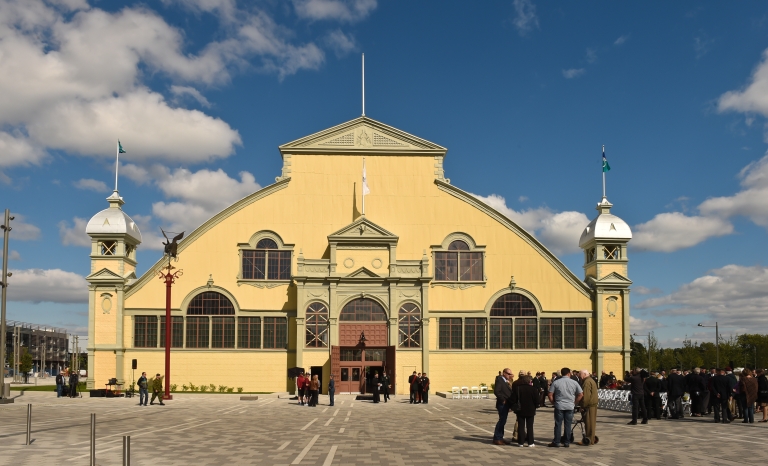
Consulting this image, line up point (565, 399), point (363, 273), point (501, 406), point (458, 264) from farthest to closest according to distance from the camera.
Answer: point (458, 264) < point (363, 273) < point (501, 406) < point (565, 399)

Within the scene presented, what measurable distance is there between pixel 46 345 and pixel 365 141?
141 m

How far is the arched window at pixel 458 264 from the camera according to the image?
49156 millimetres

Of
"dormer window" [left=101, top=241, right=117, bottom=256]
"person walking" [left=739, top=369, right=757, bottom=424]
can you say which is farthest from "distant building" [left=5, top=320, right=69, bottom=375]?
"person walking" [left=739, top=369, right=757, bottom=424]

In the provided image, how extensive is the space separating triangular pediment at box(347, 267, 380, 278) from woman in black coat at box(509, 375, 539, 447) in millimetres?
28440

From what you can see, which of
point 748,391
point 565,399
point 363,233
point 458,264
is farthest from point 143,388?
point 748,391

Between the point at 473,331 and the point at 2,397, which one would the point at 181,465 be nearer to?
the point at 2,397

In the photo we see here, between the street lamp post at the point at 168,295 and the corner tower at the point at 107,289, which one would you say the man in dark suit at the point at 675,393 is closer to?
the street lamp post at the point at 168,295

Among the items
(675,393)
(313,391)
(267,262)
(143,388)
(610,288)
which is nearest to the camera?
(675,393)

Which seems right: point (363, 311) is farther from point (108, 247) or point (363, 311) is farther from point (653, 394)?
point (653, 394)

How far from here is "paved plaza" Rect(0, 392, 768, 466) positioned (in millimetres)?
16047

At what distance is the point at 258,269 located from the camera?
160 feet

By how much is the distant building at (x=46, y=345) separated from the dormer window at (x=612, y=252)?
12192 cm

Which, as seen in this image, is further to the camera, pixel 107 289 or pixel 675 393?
pixel 107 289

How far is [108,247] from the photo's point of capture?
4941 centimetres
